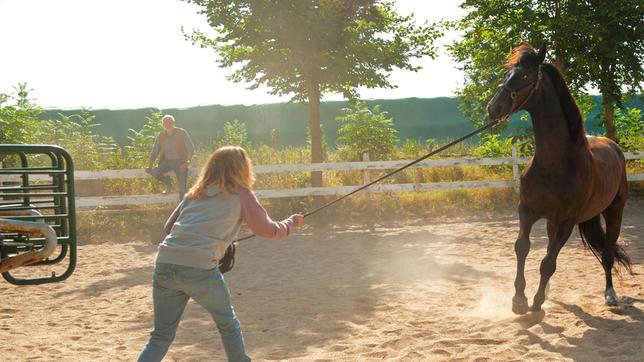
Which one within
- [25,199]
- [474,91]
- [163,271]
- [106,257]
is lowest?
[106,257]

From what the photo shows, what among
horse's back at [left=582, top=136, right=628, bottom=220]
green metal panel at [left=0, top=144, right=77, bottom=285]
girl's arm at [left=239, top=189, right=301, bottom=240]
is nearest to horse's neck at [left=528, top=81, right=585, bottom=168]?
horse's back at [left=582, top=136, right=628, bottom=220]

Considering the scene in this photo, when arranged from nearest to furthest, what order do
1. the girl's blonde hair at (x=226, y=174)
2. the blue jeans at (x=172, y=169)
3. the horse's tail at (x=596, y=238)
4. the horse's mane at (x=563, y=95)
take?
the girl's blonde hair at (x=226, y=174)
the horse's mane at (x=563, y=95)
the horse's tail at (x=596, y=238)
the blue jeans at (x=172, y=169)

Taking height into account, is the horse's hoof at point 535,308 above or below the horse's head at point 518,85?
below

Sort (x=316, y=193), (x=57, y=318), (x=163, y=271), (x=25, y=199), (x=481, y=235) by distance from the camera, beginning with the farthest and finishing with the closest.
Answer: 1. (x=316, y=193)
2. (x=481, y=235)
3. (x=57, y=318)
4. (x=163, y=271)
5. (x=25, y=199)

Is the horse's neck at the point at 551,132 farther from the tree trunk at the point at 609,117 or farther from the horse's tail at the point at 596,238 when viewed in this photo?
the tree trunk at the point at 609,117

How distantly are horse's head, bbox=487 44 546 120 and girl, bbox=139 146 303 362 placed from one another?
8.51 feet

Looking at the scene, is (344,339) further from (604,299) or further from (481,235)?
(481,235)

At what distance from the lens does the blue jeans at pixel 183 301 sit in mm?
3604

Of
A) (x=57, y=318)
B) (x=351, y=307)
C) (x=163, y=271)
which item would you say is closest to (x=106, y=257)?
(x=57, y=318)

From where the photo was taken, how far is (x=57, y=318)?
6102 mm

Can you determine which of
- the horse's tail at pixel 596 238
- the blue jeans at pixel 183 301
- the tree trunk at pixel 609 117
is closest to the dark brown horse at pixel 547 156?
the horse's tail at pixel 596 238

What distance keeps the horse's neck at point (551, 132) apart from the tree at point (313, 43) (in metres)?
8.20

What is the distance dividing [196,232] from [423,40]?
38.4 feet

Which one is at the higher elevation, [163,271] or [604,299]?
[163,271]
